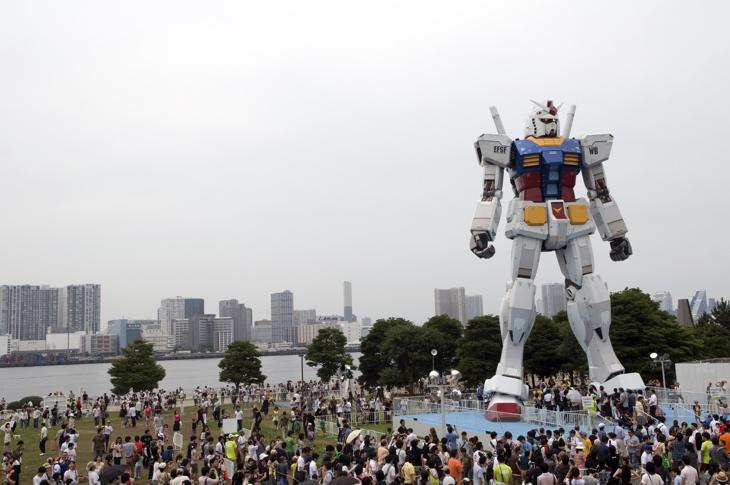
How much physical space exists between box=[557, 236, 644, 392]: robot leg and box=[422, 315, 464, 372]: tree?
23380 mm

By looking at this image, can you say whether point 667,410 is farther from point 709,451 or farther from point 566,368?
point 566,368

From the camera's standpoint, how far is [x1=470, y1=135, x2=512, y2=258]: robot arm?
23234 mm

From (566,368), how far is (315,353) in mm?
19336

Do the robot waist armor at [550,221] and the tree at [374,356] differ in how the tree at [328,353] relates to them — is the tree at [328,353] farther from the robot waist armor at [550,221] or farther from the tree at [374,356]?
the robot waist armor at [550,221]

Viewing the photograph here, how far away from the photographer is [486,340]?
42.7 m

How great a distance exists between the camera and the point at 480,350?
4247 cm

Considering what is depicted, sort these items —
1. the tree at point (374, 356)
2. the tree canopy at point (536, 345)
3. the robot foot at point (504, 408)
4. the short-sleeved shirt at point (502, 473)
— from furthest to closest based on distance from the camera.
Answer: the tree at point (374, 356) → the tree canopy at point (536, 345) → the robot foot at point (504, 408) → the short-sleeved shirt at point (502, 473)

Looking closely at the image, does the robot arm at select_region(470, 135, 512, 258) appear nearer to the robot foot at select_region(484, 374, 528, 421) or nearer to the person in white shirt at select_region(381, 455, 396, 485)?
the robot foot at select_region(484, 374, 528, 421)

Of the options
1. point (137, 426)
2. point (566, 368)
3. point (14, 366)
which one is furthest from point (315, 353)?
point (14, 366)

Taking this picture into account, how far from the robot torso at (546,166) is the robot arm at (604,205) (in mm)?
909

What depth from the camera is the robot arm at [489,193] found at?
23234mm

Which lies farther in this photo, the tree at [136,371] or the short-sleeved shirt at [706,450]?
the tree at [136,371]

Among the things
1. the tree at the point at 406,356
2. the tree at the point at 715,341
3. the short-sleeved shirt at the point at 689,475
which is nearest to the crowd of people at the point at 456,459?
the short-sleeved shirt at the point at 689,475

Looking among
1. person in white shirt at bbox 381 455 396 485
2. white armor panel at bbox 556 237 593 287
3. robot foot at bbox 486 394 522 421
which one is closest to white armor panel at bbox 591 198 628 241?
white armor panel at bbox 556 237 593 287
